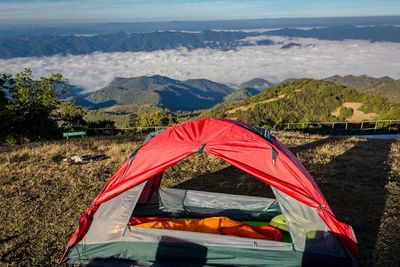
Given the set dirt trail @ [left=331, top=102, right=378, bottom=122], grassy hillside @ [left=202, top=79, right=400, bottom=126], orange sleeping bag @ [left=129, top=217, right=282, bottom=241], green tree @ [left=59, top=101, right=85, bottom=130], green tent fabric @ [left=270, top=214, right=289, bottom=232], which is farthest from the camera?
grassy hillside @ [left=202, top=79, right=400, bottom=126]

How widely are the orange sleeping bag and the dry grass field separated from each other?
1620mm

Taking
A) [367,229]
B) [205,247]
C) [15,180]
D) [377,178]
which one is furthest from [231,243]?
[15,180]

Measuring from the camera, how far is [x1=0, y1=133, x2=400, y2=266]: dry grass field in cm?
798

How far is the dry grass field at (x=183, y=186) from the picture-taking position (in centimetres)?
798

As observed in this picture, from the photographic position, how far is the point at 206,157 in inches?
555

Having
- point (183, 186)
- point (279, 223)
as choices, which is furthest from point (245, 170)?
point (183, 186)

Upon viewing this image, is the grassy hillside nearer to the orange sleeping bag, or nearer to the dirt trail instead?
the dirt trail

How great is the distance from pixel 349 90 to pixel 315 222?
104018mm

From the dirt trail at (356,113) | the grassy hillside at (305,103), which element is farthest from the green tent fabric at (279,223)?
the dirt trail at (356,113)

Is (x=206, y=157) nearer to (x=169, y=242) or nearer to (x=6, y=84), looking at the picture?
(x=169, y=242)

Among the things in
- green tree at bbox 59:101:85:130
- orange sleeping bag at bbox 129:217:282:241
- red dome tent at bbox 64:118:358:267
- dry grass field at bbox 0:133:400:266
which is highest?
red dome tent at bbox 64:118:358:267

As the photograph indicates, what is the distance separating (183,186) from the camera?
1143 centimetres

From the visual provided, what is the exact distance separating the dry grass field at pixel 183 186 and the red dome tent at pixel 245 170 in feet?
2.86

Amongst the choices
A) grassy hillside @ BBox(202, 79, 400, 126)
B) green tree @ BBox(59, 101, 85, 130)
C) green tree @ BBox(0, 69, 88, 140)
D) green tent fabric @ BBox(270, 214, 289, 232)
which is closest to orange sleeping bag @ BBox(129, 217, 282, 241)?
green tent fabric @ BBox(270, 214, 289, 232)
